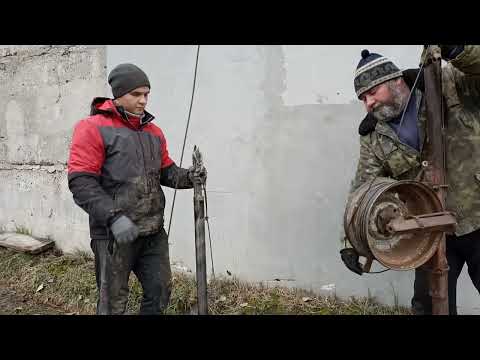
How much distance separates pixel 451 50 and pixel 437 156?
524mm

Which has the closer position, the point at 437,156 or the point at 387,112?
the point at 437,156

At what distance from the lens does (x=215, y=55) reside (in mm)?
3816

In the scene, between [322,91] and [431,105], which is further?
[322,91]

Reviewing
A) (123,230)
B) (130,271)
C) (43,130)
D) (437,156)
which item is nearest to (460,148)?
(437,156)

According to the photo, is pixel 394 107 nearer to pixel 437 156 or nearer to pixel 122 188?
pixel 437 156

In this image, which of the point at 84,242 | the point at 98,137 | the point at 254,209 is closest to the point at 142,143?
the point at 98,137

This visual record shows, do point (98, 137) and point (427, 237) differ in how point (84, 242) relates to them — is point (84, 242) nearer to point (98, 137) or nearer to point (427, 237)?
point (98, 137)

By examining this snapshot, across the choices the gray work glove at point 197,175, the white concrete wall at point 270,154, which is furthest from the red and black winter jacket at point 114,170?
the white concrete wall at point 270,154

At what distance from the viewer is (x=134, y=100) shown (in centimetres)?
262

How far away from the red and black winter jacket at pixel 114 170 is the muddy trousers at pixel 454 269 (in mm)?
1678

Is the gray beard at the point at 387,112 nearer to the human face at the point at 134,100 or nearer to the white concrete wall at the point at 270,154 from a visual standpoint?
the white concrete wall at the point at 270,154

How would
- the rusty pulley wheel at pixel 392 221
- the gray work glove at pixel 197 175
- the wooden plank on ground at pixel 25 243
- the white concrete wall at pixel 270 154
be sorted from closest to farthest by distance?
the rusty pulley wheel at pixel 392 221, the gray work glove at pixel 197 175, the white concrete wall at pixel 270 154, the wooden plank on ground at pixel 25 243

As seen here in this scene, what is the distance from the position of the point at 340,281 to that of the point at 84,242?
294 cm

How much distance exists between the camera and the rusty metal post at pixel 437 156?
7.00ft
